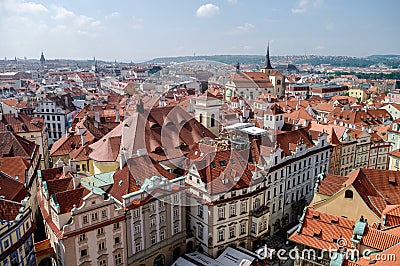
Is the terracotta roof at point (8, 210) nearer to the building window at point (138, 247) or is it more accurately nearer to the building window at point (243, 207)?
the building window at point (138, 247)

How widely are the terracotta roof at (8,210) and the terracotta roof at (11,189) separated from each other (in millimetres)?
4102

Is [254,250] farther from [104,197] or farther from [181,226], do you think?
[104,197]

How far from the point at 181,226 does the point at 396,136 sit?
130 ft

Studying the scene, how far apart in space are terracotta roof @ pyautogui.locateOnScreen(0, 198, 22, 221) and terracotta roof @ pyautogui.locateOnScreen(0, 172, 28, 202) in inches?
161

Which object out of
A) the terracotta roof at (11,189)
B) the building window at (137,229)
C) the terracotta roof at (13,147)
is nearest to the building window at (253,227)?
the building window at (137,229)

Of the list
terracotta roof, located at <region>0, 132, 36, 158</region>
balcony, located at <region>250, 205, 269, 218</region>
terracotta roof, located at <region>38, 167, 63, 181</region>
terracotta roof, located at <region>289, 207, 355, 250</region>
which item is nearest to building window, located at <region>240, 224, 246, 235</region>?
balcony, located at <region>250, 205, 269, 218</region>

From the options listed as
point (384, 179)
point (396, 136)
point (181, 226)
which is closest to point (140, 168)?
point (181, 226)

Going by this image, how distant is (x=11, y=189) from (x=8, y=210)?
6242mm

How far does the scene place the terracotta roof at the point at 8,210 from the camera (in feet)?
80.8

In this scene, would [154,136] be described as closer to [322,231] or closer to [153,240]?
[153,240]

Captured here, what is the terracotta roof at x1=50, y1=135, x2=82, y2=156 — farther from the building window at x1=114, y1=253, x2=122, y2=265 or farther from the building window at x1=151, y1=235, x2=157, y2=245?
the building window at x1=114, y1=253, x2=122, y2=265

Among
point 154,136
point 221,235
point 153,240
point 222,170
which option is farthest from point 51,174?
point 221,235

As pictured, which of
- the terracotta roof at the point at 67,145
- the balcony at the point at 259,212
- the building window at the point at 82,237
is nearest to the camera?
the building window at the point at 82,237

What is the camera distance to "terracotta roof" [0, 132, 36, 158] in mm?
→ 40500
